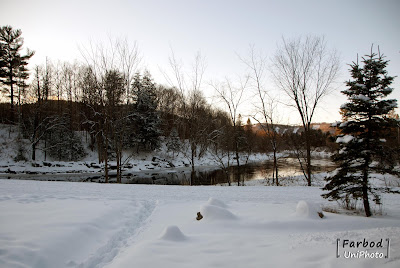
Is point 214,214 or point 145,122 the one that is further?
point 145,122

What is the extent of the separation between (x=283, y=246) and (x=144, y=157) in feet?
93.5

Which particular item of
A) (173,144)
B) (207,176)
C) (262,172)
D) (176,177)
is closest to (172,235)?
(176,177)

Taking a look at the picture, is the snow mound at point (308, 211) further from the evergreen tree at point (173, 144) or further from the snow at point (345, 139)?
the evergreen tree at point (173, 144)

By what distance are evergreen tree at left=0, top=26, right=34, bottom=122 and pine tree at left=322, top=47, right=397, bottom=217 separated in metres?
33.9

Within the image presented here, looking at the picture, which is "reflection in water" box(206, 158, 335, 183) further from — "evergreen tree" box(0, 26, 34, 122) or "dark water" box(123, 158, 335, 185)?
"evergreen tree" box(0, 26, 34, 122)

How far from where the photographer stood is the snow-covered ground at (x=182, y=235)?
2.87 m

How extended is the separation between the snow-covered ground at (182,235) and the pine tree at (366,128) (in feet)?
3.32

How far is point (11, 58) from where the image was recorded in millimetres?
26547

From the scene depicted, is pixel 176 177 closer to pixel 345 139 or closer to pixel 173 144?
pixel 173 144

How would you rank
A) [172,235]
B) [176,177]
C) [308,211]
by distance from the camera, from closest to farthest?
1. [172,235]
2. [308,211]
3. [176,177]

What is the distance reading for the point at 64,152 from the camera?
2598cm

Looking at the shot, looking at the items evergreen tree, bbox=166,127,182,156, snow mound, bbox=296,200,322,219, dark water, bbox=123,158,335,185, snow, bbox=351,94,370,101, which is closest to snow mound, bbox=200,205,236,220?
snow mound, bbox=296,200,322,219

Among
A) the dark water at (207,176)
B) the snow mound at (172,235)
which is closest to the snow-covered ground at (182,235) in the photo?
the snow mound at (172,235)

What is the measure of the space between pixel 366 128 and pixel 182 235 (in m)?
5.52
